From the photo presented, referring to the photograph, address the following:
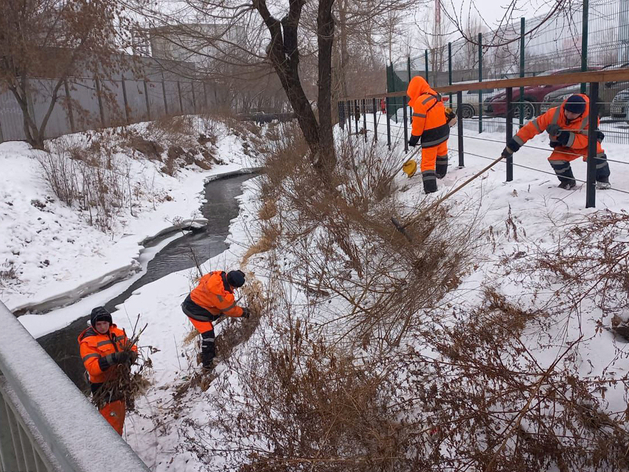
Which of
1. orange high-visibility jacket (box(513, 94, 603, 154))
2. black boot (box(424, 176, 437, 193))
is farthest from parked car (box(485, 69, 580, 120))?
orange high-visibility jacket (box(513, 94, 603, 154))

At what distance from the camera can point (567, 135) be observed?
19.4 feet

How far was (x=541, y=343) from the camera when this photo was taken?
3723mm

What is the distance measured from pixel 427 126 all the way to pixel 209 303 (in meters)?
4.09

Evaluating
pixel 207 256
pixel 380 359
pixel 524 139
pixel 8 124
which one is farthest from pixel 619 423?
pixel 8 124

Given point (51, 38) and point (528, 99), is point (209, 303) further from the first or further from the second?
point (51, 38)

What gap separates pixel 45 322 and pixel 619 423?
7.91 m

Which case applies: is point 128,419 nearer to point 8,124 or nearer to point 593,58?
point 593,58

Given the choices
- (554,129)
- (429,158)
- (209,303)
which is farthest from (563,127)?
(209,303)

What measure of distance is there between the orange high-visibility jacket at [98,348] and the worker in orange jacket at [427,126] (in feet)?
15.0

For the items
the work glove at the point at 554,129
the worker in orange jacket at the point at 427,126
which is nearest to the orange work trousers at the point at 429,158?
the worker in orange jacket at the point at 427,126

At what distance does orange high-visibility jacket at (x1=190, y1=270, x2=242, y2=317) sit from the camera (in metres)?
5.88

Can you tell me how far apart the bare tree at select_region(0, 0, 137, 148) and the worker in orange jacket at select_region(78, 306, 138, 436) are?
9.63 meters

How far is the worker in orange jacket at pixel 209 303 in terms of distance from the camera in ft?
19.3

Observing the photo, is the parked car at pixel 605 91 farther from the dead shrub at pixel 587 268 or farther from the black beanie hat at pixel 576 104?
the dead shrub at pixel 587 268
